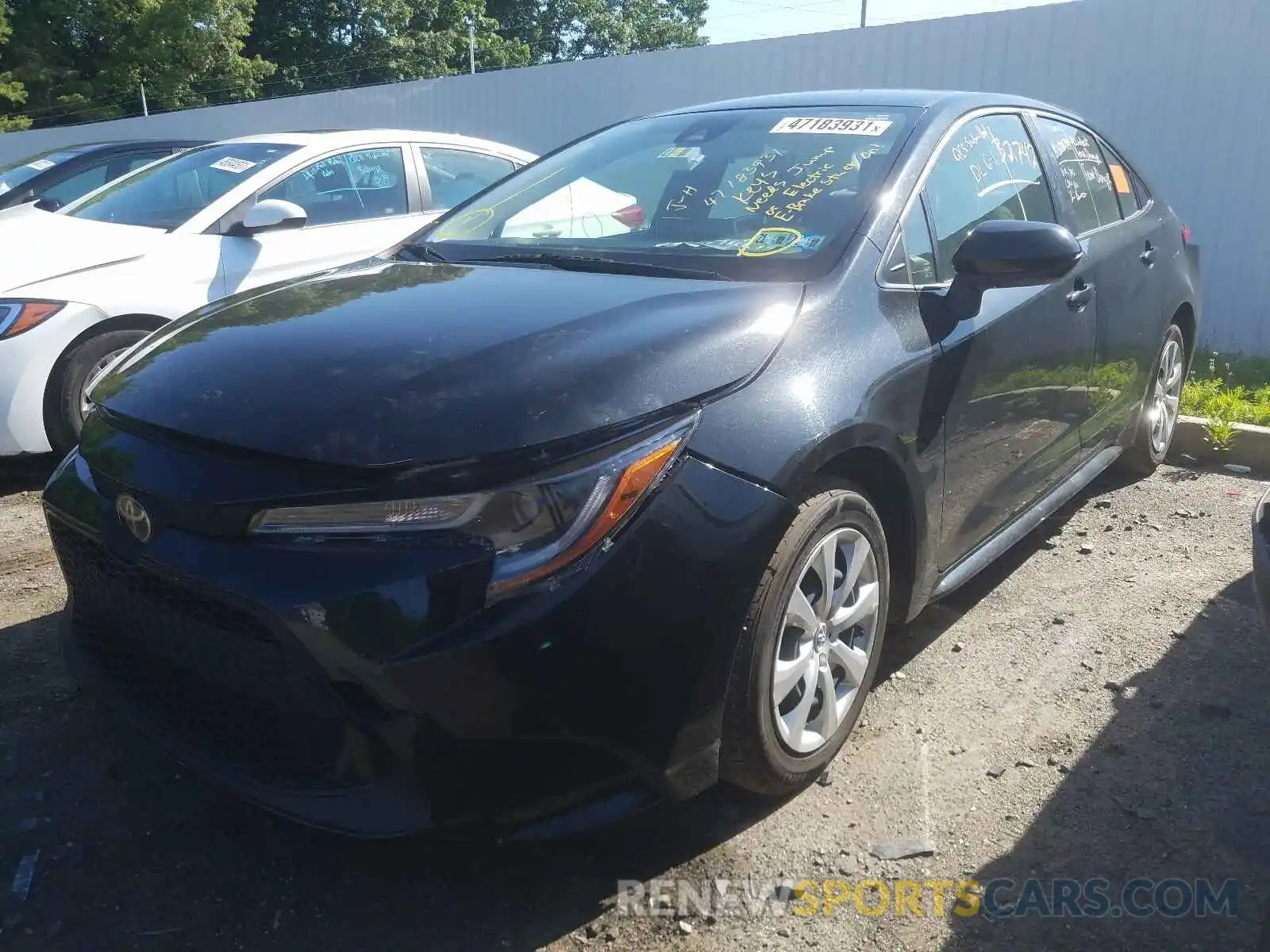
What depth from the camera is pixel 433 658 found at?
1.83 metres

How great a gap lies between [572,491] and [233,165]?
4.38 m

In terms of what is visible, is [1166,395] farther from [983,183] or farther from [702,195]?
[702,195]

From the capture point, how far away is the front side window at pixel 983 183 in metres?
2.94

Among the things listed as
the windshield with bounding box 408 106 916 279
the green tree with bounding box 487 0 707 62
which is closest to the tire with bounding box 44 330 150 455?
the windshield with bounding box 408 106 916 279

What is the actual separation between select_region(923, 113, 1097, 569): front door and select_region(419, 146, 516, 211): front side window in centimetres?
314

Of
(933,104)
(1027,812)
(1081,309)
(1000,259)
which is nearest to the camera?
(1027,812)

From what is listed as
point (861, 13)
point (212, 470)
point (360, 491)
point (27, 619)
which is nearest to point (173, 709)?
point (212, 470)

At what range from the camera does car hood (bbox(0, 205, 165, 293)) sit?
4500 mm

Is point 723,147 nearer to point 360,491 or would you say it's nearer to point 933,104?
point 933,104

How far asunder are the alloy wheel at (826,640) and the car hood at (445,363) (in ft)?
1.61

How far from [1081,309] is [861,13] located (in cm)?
3687

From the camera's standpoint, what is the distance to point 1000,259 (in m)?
Answer: 2.68

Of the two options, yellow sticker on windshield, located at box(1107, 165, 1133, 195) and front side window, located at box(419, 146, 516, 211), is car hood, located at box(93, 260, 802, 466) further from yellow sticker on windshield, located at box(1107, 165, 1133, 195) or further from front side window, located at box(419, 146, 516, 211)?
front side window, located at box(419, 146, 516, 211)

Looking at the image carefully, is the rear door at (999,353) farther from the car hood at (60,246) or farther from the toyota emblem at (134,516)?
the car hood at (60,246)
